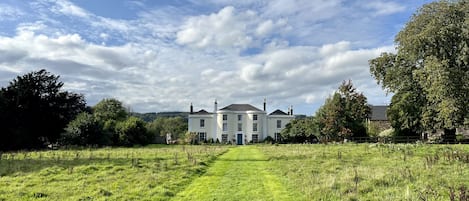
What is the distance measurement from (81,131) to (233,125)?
36.7 meters

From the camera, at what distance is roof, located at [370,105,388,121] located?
7731 cm

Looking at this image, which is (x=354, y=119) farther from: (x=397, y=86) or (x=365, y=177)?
(x=365, y=177)

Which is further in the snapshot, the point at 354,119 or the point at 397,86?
the point at 354,119

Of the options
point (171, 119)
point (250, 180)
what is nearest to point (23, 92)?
point (250, 180)

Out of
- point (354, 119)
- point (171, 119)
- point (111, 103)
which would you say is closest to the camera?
point (354, 119)

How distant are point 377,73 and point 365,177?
3529 centimetres

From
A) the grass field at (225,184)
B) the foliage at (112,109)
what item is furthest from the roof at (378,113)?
the grass field at (225,184)

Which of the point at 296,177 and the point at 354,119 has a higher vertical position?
the point at 354,119

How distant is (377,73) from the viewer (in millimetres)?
45188

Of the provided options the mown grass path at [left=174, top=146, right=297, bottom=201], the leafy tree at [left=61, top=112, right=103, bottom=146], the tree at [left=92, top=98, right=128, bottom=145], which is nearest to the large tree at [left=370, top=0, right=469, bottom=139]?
the mown grass path at [left=174, top=146, right=297, bottom=201]

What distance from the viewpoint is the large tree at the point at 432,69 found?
112 ft

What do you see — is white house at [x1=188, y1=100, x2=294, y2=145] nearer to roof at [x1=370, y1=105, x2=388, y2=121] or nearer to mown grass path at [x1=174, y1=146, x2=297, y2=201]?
roof at [x1=370, y1=105, x2=388, y2=121]

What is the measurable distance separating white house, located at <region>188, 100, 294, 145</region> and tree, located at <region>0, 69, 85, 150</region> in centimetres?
3465

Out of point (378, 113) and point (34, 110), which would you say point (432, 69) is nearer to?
point (34, 110)
